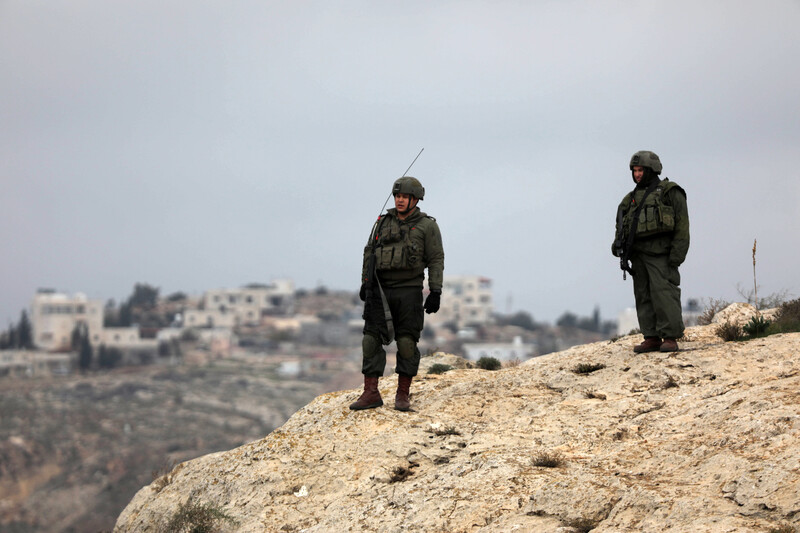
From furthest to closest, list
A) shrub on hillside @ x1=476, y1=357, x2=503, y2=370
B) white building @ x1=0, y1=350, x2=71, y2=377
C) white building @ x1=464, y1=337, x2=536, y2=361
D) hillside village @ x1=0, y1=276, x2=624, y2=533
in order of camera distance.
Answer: white building @ x1=0, y1=350, x2=71, y2=377 < white building @ x1=464, y1=337, x2=536, y2=361 < hillside village @ x1=0, y1=276, x2=624, y2=533 < shrub on hillside @ x1=476, y1=357, x2=503, y2=370

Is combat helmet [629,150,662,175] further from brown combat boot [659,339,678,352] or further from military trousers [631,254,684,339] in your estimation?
brown combat boot [659,339,678,352]

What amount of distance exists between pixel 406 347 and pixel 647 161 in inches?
133

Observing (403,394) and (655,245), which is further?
(655,245)

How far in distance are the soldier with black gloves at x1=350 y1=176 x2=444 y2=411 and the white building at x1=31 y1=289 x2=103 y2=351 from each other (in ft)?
609

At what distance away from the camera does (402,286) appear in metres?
10.1

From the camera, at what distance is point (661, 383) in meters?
9.66

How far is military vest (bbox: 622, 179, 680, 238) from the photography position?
10.3m

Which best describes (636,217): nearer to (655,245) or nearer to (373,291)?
(655,245)

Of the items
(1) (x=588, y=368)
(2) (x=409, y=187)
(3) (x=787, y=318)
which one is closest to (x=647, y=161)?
(1) (x=588, y=368)

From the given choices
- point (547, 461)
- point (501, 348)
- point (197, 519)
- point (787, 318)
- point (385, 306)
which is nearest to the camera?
point (547, 461)

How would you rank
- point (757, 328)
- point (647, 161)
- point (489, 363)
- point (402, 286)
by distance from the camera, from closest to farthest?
point (402, 286) < point (647, 161) < point (757, 328) < point (489, 363)

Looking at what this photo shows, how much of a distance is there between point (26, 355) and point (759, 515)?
622 ft

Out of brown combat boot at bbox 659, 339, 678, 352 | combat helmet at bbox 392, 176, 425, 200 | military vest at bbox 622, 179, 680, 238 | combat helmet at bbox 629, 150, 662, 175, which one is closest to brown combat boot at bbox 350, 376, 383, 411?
combat helmet at bbox 392, 176, 425, 200

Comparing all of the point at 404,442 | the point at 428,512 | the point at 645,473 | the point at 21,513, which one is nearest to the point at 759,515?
the point at 645,473
